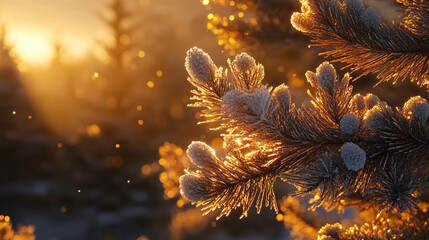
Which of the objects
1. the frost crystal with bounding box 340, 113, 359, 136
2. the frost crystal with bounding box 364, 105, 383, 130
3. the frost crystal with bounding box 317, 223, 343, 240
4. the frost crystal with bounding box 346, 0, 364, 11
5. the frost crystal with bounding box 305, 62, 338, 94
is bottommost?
the frost crystal with bounding box 317, 223, 343, 240

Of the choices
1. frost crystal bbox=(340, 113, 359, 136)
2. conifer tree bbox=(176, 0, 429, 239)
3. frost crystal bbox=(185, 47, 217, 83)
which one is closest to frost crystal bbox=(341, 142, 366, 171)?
conifer tree bbox=(176, 0, 429, 239)

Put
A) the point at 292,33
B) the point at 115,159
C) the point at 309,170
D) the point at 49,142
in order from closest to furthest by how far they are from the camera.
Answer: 1. the point at 309,170
2. the point at 292,33
3. the point at 115,159
4. the point at 49,142

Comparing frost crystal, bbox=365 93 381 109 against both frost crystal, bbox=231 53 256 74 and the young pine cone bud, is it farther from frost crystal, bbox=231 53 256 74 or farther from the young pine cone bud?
frost crystal, bbox=231 53 256 74

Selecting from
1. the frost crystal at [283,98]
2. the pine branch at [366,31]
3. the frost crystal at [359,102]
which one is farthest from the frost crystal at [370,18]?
the frost crystal at [283,98]

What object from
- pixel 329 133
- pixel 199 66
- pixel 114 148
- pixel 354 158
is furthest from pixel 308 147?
pixel 114 148

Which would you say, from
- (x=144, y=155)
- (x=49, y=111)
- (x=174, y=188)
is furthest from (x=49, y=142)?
(x=174, y=188)

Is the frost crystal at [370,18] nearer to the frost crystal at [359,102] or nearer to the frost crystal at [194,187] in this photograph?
the frost crystal at [359,102]

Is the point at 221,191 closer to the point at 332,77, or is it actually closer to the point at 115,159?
the point at 332,77
